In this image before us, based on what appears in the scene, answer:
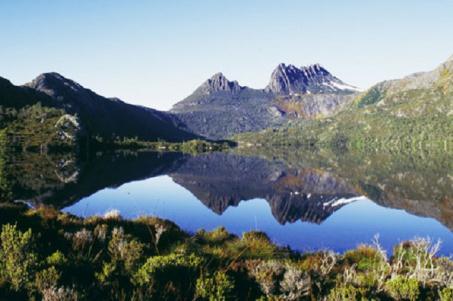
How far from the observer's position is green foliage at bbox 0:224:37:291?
10.6 metres

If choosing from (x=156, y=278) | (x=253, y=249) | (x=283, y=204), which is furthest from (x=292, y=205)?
(x=156, y=278)

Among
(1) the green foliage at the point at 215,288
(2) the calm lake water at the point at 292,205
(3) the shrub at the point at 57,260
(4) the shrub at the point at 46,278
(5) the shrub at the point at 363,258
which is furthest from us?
(2) the calm lake water at the point at 292,205

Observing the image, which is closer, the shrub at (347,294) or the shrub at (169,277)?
the shrub at (347,294)

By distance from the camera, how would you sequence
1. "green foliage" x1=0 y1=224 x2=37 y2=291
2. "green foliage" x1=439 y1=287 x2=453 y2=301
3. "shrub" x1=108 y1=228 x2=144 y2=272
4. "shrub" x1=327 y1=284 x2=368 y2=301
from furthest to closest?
"shrub" x1=108 y1=228 x2=144 y2=272, "green foliage" x1=439 y1=287 x2=453 y2=301, "shrub" x1=327 y1=284 x2=368 y2=301, "green foliage" x1=0 y1=224 x2=37 y2=291

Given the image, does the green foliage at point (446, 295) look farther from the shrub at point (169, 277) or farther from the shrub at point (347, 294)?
the shrub at point (169, 277)

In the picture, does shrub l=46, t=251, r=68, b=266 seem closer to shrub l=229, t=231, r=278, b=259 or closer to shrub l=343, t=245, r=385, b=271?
shrub l=229, t=231, r=278, b=259

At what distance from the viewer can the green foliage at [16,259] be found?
10.6 meters

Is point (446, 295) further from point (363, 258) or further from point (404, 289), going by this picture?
point (363, 258)

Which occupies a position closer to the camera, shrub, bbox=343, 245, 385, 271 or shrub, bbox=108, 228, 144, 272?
shrub, bbox=108, 228, 144, 272

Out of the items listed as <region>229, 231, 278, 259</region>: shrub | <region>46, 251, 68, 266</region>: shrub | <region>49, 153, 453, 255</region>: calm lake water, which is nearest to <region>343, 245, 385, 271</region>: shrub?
<region>229, 231, 278, 259</region>: shrub

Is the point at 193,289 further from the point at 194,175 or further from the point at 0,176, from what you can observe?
the point at 194,175

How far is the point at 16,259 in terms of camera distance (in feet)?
36.8

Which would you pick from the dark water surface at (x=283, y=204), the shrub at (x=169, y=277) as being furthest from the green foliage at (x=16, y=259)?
the dark water surface at (x=283, y=204)

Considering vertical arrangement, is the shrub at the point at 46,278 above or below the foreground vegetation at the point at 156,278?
above
